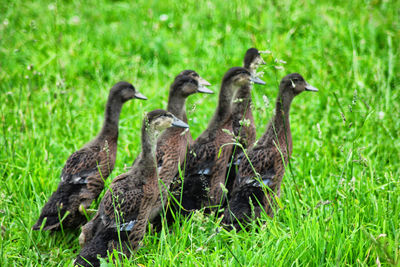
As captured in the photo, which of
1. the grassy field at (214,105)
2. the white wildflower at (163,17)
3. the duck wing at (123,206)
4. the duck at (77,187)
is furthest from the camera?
the white wildflower at (163,17)

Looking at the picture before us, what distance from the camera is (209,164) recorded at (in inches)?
183

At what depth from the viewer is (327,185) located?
473cm

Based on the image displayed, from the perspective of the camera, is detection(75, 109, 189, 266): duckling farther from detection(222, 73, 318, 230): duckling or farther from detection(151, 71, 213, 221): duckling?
detection(222, 73, 318, 230): duckling

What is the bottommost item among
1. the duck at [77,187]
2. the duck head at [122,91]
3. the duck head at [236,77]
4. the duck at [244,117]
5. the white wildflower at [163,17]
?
the duck at [77,187]

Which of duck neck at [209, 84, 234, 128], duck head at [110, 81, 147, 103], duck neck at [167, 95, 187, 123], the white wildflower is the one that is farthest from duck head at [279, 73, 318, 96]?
the white wildflower

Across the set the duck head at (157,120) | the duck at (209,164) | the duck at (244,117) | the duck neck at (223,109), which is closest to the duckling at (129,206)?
the duck head at (157,120)

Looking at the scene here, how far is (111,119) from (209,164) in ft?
3.55

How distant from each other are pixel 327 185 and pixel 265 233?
4.04ft

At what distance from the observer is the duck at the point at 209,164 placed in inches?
181

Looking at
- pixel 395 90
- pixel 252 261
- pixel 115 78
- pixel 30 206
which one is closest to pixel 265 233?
pixel 252 261

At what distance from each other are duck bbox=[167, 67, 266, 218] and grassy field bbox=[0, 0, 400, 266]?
230 mm

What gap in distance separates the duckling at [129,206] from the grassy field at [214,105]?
222 mm

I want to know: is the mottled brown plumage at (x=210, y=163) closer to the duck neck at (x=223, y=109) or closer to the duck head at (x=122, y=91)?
the duck neck at (x=223, y=109)

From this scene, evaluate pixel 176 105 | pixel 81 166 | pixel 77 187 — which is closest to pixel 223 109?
pixel 176 105
